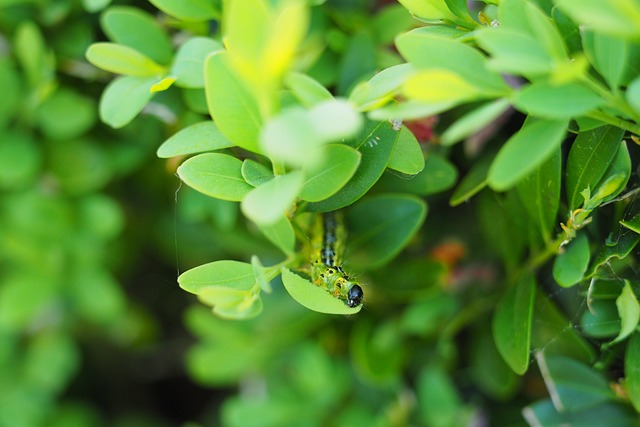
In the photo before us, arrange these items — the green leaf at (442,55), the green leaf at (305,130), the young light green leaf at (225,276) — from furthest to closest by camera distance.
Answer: the young light green leaf at (225,276) → the green leaf at (442,55) → the green leaf at (305,130)

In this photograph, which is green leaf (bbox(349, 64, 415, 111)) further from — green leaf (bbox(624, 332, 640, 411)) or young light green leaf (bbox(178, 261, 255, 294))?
green leaf (bbox(624, 332, 640, 411))

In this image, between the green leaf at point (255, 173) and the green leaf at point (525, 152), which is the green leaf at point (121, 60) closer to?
the green leaf at point (255, 173)

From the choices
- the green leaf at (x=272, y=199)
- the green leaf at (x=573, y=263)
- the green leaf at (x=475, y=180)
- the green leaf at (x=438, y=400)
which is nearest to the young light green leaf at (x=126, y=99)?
the green leaf at (x=272, y=199)

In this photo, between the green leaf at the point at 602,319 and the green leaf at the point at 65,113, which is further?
the green leaf at the point at 65,113

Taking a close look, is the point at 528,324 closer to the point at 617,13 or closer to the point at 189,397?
the point at 617,13

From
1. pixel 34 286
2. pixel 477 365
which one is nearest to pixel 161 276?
pixel 34 286
